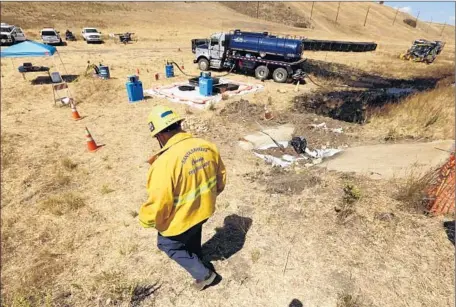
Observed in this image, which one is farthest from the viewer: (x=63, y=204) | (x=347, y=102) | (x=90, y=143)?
(x=347, y=102)

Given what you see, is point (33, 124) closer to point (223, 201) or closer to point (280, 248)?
point (223, 201)

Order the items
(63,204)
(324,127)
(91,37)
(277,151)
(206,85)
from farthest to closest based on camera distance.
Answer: (91,37)
(206,85)
(324,127)
(277,151)
(63,204)

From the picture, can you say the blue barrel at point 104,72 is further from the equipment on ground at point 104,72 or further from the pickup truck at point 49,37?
the pickup truck at point 49,37

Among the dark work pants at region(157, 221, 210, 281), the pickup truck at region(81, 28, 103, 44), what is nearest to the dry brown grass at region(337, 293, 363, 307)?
the dark work pants at region(157, 221, 210, 281)

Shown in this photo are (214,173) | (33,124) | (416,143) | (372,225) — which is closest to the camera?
(214,173)

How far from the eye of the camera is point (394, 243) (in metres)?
4.16

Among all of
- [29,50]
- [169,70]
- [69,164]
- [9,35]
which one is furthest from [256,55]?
[9,35]

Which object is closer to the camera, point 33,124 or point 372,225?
point 372,225

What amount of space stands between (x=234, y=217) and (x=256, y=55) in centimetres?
1291

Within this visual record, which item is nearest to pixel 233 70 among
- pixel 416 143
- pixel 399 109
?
pixel 399 109

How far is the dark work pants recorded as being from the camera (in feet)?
10.3

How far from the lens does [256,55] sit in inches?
629

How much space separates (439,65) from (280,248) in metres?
29.1

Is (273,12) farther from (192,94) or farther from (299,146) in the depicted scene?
(299,146)
